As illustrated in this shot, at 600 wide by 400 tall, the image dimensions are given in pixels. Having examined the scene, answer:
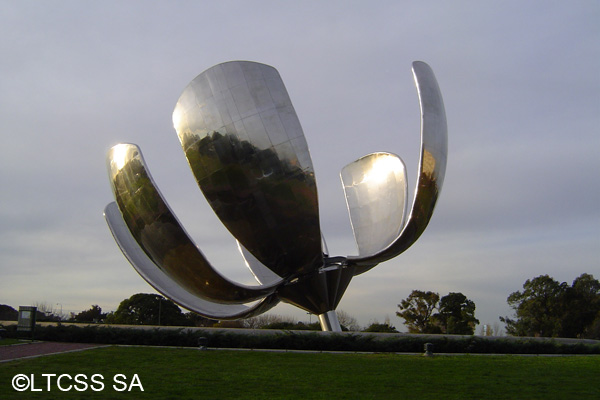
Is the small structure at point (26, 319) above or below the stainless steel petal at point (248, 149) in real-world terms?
below

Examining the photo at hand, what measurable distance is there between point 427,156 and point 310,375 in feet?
17.2

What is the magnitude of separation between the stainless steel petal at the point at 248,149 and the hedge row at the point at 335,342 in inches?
142

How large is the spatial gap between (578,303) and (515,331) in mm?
4442

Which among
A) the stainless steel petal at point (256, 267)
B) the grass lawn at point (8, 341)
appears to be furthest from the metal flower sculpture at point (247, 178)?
the grass lawn at point (8, 341)

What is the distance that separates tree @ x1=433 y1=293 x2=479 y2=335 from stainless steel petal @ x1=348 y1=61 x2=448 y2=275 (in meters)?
27.1

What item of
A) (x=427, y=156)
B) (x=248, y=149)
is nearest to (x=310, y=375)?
(x=248, y=149)

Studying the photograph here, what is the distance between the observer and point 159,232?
40.3ft

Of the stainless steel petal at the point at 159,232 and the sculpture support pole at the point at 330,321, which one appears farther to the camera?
the sculpture support pole at the point at 330,321

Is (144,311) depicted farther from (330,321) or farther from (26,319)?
(330,321)

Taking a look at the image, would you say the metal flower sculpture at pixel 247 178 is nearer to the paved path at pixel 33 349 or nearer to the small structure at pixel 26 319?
the paved path at pixel 33 349

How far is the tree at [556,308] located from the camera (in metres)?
38.0

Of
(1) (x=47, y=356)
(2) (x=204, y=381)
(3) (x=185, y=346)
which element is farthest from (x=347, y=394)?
(3) (x=185, y=346)

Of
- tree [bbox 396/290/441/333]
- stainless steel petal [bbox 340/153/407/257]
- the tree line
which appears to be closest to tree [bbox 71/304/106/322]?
the tree line

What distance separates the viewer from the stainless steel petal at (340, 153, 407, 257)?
1557cm
